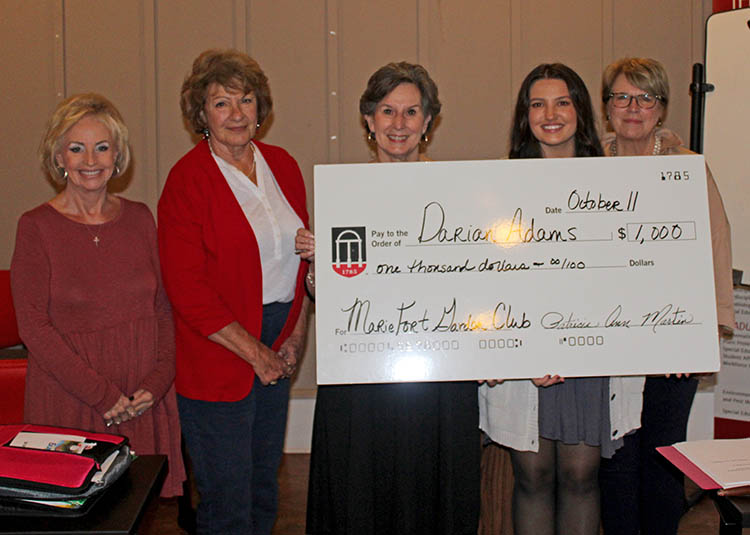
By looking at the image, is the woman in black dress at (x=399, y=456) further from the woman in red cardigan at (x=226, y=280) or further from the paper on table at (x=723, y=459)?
the paper on table at (x=723, y=459)

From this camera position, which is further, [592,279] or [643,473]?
[643,473]

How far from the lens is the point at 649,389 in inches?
92.8

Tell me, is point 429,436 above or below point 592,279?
below

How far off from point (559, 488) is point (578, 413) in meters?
0.24

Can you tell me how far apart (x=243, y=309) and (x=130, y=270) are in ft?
1.18

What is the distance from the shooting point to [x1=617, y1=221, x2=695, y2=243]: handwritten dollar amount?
76.1 inches

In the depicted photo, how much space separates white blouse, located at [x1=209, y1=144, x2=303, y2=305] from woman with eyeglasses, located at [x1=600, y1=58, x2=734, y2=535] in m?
1.09

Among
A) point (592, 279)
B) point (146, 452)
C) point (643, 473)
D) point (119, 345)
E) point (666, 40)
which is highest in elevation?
point (666, 40)

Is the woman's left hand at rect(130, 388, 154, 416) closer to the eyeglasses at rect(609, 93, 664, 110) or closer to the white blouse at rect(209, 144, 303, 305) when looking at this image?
the white blouse at rect(209, 144, 303, 305)

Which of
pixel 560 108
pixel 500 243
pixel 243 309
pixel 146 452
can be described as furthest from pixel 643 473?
pixel 146 452

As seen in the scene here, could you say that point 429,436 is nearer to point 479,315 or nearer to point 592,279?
point 479,315

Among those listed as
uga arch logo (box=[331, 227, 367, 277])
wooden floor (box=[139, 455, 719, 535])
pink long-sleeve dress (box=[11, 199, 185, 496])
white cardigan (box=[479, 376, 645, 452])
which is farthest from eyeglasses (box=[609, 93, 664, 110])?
wooden floor (box=[139, 455, 719, 535])

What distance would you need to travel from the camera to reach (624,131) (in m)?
2.28

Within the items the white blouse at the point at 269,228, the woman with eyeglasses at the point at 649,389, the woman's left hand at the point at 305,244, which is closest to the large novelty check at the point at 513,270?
the woman's left hand at the point at 305,244
